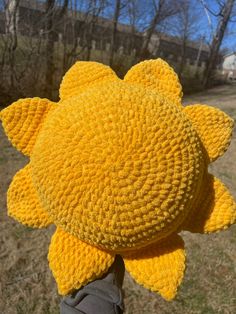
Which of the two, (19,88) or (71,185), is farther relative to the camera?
(19,88)

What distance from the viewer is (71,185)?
0.50 m

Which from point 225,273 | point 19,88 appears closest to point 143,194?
point 225,273

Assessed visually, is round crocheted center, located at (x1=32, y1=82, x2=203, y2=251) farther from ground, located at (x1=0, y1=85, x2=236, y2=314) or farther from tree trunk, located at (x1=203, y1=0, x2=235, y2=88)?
tree trunk, located at (x1=203, y1=0, x2=235, y2=88)

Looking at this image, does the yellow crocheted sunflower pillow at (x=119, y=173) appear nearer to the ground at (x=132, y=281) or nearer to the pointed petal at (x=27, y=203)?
the pointed petal at (x=27, y=203)

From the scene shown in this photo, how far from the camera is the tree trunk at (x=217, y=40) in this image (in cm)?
909

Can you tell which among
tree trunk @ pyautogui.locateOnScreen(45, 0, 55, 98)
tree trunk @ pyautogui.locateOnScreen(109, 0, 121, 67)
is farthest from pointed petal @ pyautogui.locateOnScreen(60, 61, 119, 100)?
A: tree trunk @ pyautogui.locateOnScreen(109, 0, 121, 67)

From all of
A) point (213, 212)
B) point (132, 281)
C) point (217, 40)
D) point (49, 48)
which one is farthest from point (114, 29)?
point (213, 212)

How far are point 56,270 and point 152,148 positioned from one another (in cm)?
26

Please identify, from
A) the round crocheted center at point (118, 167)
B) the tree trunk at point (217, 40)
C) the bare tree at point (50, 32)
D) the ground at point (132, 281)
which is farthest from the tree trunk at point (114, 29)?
the round crocheted center at point (118, 167)

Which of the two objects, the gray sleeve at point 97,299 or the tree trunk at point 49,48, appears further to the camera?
the tree trunk at point 49,48

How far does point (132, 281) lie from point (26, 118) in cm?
146

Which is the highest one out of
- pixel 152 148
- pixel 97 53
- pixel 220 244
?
pixel 152 148

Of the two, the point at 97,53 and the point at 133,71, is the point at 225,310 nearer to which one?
the point at 133,71

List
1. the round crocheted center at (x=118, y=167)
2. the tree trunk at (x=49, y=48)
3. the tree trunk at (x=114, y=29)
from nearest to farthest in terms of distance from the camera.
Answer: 1. the round crocheted center at (x=118, y=167)
2. the tree trunk at (x=49, y=48)
3. the tree trunk at (x=114, y=29)
